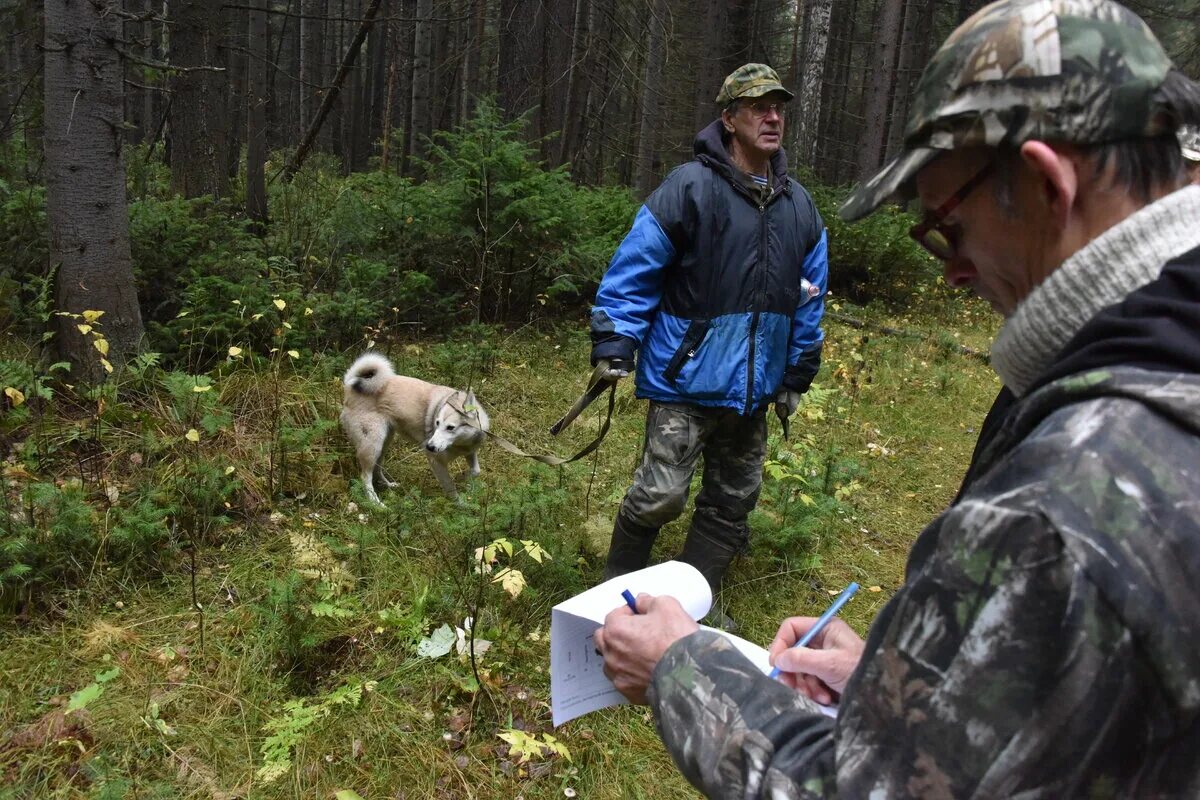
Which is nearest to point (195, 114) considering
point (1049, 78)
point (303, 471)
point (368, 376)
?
point (368, 376)

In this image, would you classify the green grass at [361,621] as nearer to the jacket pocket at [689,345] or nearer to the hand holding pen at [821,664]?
the jacket pocket at [689,345]

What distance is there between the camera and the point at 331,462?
201 inches

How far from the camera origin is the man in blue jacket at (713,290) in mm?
3461

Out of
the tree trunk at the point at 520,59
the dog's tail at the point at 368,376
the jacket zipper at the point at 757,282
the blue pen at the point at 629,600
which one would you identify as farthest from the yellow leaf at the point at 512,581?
the tree trunk at the point at 520,59

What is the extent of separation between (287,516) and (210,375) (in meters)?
1.52

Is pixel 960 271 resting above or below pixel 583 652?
above

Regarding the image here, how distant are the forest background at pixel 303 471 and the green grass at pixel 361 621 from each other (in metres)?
0.02

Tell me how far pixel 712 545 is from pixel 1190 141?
3.28 m

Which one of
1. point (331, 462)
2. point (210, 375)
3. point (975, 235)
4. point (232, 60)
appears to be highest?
point (232, 60)

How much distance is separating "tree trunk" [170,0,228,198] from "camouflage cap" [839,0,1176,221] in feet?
26.8

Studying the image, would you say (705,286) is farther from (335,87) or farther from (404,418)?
(335,87)

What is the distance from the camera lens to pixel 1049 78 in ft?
2.91

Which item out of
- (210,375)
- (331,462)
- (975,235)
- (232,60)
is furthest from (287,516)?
(232,60)

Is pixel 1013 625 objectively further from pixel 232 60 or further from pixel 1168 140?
pixel 232 60
